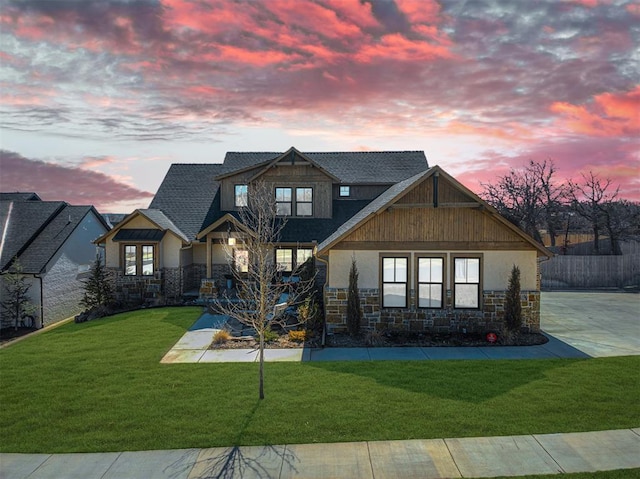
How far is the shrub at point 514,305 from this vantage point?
1541cm

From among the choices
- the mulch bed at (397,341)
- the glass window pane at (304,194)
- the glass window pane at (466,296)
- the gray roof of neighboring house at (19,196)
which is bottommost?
the mulch bed at (397,341)

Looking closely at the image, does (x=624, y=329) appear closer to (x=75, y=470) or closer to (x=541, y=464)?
(x=541, y=464)

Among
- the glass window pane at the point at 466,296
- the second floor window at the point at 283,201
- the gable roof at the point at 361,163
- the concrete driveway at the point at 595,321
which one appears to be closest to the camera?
the concrete driveway at the point at 595,321

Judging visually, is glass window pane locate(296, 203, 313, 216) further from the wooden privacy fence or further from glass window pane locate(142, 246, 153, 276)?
the wooden privacy fence

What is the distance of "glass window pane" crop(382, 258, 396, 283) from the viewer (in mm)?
15930

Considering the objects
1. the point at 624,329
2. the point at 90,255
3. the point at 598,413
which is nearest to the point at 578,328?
the point at 624,329

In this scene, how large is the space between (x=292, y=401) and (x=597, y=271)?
28.4 meters

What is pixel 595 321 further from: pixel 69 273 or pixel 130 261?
pixel 69 273

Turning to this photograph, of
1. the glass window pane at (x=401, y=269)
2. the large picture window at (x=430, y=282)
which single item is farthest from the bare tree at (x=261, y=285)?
the large picture window at (x=430, y=282)

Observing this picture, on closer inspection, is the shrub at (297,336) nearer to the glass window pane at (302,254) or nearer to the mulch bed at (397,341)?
the mulch bed at (397,341)

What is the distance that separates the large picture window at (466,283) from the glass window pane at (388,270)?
7.20 feet

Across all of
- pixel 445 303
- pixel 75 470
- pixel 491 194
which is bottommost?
pixel 75 470

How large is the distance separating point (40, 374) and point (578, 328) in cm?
1869

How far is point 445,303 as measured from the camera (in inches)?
624
